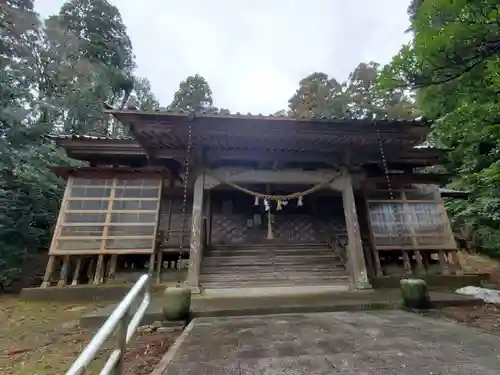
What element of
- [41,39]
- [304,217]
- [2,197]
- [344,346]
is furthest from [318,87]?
[344,346]

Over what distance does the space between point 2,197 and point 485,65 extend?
40.5 ft

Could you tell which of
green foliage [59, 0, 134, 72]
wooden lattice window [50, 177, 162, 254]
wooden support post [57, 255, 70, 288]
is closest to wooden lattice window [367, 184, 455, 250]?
wooden lattice window [50, 177, 162, 254]

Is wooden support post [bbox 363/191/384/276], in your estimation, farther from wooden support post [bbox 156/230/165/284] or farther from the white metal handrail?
the white metal handrail

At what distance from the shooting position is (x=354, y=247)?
24.2 feet

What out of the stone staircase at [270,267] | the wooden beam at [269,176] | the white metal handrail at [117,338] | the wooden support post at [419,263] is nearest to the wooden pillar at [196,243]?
the wooden beam at [269,176]

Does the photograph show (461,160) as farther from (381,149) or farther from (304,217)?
(304,217)

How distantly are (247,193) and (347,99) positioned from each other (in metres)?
21.4

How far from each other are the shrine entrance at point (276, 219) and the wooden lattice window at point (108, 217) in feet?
12.2

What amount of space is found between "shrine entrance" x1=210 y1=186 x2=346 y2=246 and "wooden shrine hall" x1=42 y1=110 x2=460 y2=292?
1.60m

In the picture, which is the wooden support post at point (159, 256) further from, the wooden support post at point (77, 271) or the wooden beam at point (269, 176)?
the wooden beam at point (269, 176)

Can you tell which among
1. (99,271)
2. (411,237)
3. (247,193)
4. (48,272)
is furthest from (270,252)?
(48,272)

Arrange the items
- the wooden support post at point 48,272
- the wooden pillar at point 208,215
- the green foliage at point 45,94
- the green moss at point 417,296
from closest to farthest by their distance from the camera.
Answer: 1. the green moss at point 417,296
2. the wooden support post at point 48,272
3. the green foliage at point 45,94
4. the wooden pillar at point 208,215

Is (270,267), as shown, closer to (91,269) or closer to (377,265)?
(377,265)

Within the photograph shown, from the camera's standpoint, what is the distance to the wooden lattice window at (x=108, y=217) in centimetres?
805
